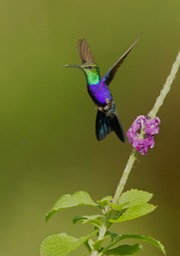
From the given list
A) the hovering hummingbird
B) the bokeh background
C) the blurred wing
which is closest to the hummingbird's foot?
the hovering hummingbird

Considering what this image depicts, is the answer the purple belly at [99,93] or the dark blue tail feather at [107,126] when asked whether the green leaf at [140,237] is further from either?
the purple belly at [99,93]

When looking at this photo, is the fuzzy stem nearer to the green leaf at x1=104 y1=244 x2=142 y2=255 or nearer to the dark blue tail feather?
the green leaf at x1=104 y1=244 x2=142 y2=255

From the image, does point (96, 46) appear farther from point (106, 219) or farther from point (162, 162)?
point (106, 219)

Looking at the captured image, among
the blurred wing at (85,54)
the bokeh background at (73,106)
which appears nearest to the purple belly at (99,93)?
the blurred wing at (85,54)

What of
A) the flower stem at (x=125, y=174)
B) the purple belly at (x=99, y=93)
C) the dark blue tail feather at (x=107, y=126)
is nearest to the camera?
the flower stem at (x=125, y=174)

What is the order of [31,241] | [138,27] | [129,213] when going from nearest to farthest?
[129,213], [31,241], [138,27]

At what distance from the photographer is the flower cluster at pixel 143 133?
0.83 m

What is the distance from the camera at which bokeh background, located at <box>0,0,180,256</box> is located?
5.48 meters

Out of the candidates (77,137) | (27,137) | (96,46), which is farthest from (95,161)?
(96,46)

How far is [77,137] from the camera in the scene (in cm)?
553

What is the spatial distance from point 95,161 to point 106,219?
486 cm

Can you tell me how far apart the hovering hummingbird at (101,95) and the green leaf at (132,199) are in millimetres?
520

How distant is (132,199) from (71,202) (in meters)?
0.09

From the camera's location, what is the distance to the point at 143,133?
863mm
